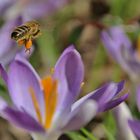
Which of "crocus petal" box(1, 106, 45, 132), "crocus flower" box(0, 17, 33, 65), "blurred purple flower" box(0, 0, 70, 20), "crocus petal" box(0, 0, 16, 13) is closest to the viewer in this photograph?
"crocus petal" box(1, 106, 45, 132)

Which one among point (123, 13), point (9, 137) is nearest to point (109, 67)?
point (123, 13)

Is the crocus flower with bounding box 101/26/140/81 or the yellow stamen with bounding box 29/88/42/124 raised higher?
the yellow stamen with bounding box 29/88/42/124

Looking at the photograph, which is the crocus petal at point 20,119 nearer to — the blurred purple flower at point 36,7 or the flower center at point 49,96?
the flower center at point 49,96

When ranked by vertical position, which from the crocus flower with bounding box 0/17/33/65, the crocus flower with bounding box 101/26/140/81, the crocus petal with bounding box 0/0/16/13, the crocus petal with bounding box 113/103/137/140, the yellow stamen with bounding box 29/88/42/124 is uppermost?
the yellow stamen with bounding box 29/88/42/124

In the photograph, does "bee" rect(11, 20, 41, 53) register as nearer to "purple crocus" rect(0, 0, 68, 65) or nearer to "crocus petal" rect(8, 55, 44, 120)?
"crocus petal" rect(8, 55, 44, 120)

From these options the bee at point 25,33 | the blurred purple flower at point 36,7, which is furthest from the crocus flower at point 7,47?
the blurred purple flower at point 36,7

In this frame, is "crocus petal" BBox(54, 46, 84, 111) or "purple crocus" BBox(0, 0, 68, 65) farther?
"purple crocus" BBox(0, 0, 68, 65)

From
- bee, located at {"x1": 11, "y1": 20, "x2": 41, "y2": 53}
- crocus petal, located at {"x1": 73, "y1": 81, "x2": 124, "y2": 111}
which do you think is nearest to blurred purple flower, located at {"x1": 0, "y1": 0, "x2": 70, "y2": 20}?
bee, located at {"x1": 11, "y1": 20, "x2": 41, "y2": 53}
